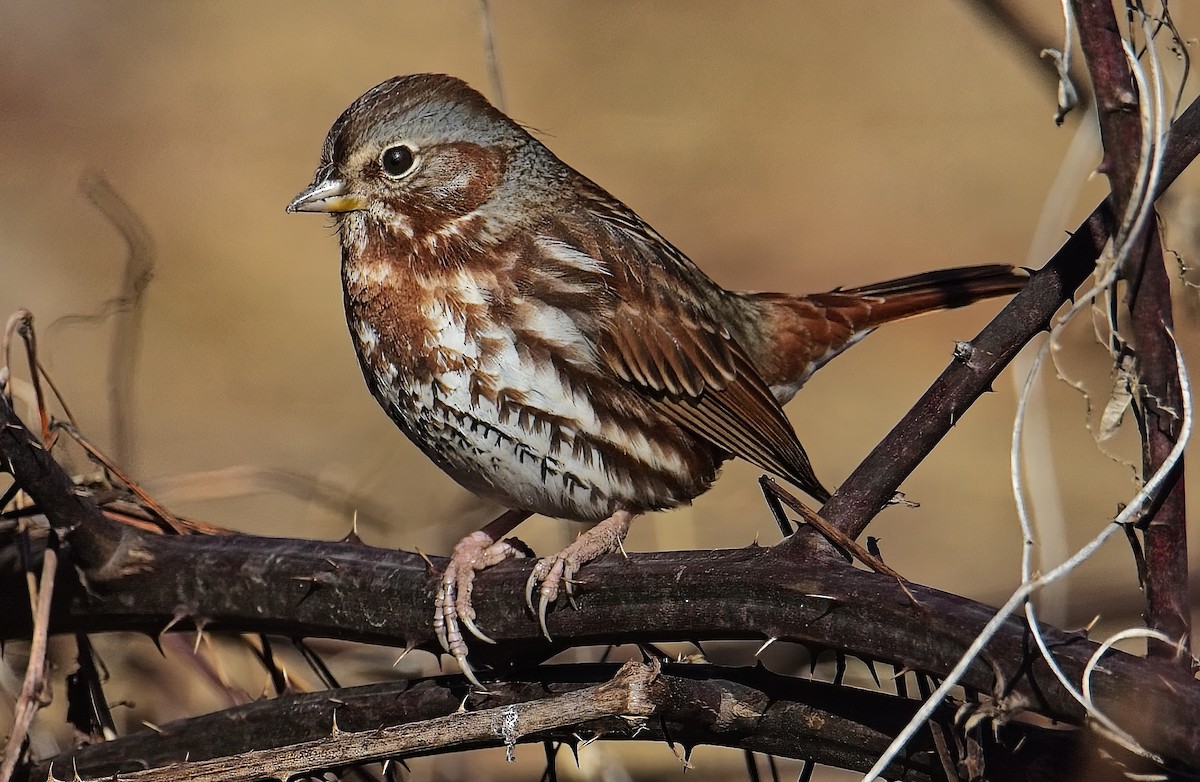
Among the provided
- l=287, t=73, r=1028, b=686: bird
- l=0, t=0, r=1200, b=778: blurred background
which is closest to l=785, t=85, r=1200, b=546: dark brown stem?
l=287, t=73, r=1028, b=686: bird

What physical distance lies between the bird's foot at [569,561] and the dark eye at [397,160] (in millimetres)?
1060

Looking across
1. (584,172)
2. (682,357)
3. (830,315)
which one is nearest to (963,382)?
(682,357)

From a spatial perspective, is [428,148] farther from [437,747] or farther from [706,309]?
[437,747]

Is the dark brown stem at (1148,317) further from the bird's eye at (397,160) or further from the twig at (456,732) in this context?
the bird's eye at (397,160)

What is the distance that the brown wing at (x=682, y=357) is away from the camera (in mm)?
3602


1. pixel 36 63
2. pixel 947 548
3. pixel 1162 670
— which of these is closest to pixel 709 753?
pixel 947 548

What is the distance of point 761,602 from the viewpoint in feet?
6.78

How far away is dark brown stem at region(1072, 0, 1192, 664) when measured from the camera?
6.61ft

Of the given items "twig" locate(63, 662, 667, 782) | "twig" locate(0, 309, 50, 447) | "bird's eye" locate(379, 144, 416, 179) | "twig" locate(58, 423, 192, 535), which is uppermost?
"bird's eye" locate(379, 144, 416, 179)

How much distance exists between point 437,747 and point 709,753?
7.78 ft

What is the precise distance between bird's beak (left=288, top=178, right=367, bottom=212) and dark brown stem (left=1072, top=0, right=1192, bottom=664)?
81.0 inches

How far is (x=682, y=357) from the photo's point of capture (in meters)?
3.71

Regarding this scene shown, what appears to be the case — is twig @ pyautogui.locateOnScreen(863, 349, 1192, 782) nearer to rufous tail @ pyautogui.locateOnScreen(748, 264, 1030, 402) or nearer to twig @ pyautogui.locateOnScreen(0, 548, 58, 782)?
twig @ pyautogui.locateOnScreen(0, 548, 58, 782)

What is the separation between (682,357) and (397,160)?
0.91 metres
